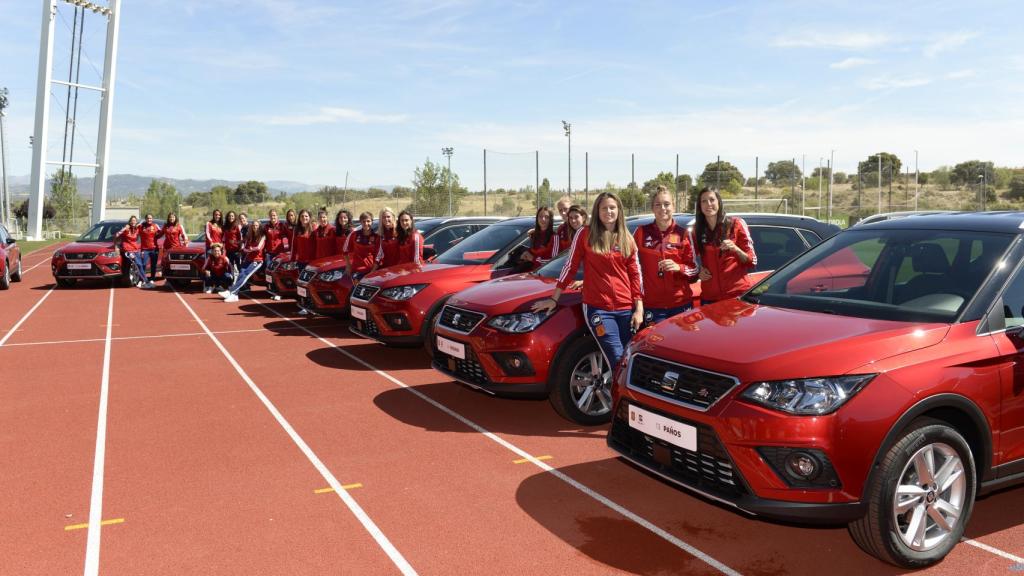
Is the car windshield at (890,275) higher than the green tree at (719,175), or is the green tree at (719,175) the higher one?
the green tree at (719,175)

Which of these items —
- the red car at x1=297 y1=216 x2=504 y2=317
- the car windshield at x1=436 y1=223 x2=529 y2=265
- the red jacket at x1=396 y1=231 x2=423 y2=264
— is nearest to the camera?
the car windshield at x1=436 y1=223 x2=529 y2=265

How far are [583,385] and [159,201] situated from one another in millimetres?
67734

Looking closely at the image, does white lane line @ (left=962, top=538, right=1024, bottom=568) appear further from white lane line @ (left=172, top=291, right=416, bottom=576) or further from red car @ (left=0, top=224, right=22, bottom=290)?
red car @ (left=0, top=224, right=22, bottom=290)

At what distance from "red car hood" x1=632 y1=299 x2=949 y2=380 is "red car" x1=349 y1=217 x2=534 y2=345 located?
4.07m

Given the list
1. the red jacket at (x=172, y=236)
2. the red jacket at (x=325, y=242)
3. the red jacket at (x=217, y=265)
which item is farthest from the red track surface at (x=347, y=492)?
the red jacket at (x=172, y=236)

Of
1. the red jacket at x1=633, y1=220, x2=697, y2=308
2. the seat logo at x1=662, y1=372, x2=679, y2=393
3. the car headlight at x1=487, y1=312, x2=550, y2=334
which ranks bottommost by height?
the seat logo at x1=662, y1=372, x2=679, y2=393

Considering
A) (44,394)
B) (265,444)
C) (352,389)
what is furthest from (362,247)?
(265,444)

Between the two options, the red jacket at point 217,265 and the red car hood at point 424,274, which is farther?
the red jacket at point 217,265

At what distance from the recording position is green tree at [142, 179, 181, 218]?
2351 inches

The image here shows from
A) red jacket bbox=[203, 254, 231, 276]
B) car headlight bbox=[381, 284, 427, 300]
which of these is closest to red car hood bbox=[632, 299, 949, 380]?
car headlight bbox=[381, 284, 427, 300]

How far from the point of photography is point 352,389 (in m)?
7.34

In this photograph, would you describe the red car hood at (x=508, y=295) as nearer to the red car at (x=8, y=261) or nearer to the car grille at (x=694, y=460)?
the car grille at (x=694, y=460)

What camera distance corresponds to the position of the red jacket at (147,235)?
57.8 ft

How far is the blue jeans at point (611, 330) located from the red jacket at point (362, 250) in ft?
17.7
